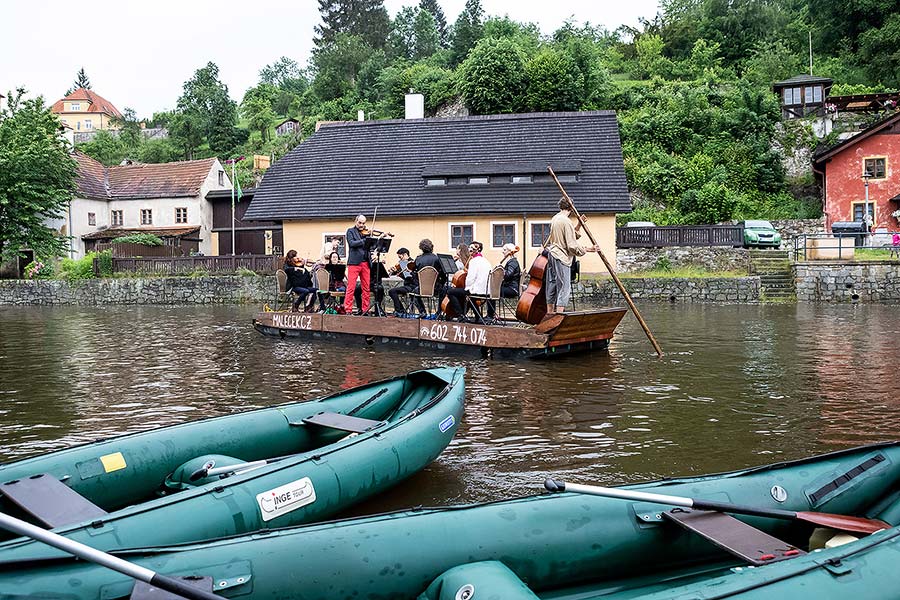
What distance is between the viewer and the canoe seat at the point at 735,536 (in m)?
3.89

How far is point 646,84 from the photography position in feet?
168

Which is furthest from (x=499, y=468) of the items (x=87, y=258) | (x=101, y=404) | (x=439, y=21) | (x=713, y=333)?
(x=439, y=21)

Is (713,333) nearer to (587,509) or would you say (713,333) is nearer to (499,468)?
(499,468)

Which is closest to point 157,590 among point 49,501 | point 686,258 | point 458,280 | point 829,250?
point 49,501

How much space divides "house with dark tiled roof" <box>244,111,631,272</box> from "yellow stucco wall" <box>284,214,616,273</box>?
4 centimetres

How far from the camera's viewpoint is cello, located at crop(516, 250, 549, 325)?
42.2ft

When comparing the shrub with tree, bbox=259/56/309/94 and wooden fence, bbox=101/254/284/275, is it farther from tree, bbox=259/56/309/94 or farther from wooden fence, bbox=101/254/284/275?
tree, bbox=259/56/309/94

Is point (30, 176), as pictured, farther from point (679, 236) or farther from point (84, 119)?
point (84, 119)

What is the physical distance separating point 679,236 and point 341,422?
25.5 m

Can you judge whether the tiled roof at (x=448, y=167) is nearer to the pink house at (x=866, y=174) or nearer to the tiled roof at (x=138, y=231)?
the pink house at (x=866, y=174)

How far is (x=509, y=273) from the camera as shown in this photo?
14.6 m

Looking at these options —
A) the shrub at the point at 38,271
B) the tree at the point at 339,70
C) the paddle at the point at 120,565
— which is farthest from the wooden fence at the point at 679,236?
the tree at the point at 339,70

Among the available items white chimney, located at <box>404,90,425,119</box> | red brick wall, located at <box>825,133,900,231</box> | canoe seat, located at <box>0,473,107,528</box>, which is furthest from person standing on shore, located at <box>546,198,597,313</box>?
red brick wall, located at <box>825,133,900,231</box>

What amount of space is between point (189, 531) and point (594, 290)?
964 inches
